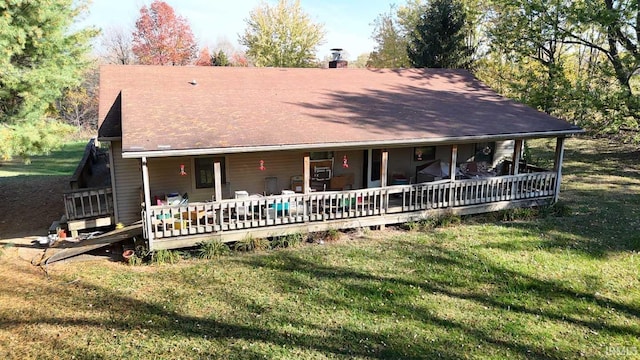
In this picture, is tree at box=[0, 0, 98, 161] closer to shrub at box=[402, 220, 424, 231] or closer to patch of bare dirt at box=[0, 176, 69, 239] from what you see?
patch of bare dirt at box=[0, 176, 69, 239]

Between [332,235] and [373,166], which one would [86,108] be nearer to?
[373,166]

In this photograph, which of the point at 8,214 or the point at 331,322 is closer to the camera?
the point at 331,322

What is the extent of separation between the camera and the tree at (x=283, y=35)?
3353 cm

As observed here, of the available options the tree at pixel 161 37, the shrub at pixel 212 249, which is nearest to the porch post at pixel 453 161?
the shrub at pixel 212 249

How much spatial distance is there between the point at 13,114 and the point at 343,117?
914 centimetres

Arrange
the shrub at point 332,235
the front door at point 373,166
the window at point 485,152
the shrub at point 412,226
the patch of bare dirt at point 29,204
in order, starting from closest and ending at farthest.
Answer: the shrub at point 332,235
the shrub at point 412,226
the patch of bare dirt at point 29,204
the front door at point 373,166
the window at point 485,152

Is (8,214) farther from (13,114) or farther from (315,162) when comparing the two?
(315,162)

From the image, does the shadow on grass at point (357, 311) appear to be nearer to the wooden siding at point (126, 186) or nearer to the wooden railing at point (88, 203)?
the wooden railing at point (88, 203)

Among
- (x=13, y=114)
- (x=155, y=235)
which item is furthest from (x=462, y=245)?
(x=13, y=114)

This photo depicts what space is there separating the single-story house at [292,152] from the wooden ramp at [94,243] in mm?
747

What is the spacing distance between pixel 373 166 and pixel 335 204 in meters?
2.60

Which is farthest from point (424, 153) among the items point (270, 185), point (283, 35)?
point (283, 35)

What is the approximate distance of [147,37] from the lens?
140ft

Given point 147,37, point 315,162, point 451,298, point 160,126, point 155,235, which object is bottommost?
point 451,298
